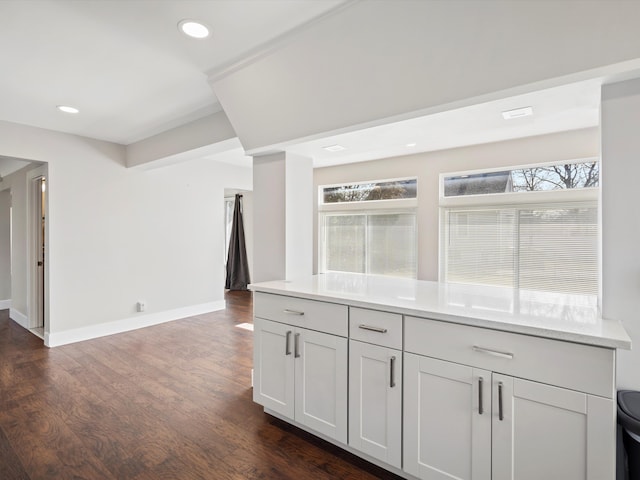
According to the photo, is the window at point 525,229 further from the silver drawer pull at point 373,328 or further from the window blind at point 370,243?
the silver drawer pull at point 373,328

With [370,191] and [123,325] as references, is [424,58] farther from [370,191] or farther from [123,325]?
[123,325]

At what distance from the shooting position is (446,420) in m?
1.52

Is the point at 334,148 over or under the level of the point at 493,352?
over

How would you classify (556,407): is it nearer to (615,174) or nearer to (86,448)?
(615,174)

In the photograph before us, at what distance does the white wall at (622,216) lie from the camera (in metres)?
1.48

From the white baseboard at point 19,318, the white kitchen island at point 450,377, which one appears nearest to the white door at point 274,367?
the white kitchen island at point 450,377

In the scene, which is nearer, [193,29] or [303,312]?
[193,29]

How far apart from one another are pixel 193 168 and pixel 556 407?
17.6 feet

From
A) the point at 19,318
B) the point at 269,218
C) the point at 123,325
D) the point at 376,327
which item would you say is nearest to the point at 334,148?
the point at 269,218

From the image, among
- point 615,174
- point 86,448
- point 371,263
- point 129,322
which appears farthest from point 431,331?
point 129,322

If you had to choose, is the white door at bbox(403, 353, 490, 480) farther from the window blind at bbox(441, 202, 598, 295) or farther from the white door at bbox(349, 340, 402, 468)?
the window blind at bbox(441, 202, 598, 295)

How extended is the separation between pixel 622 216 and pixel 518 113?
2.74 ft

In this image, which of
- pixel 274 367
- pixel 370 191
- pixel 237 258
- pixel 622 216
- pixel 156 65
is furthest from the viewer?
pixel 237 258

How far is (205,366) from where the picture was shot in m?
3.29
